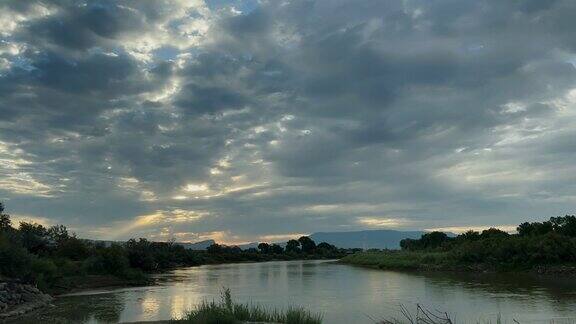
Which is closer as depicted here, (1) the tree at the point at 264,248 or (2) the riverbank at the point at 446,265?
(2) the riverbank at the point at 446,265

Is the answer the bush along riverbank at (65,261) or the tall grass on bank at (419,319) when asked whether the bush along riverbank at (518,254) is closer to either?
the tall grass on bank at (419,319)

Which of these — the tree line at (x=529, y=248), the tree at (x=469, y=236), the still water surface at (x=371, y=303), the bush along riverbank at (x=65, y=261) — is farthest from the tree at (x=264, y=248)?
the still water surface at (x=371, y=303)

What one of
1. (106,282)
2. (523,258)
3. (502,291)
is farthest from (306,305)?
(523,258)

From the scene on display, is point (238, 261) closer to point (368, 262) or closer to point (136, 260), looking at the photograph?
point (368, 262)

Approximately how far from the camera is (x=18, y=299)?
34.8m

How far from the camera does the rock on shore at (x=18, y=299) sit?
31.4m

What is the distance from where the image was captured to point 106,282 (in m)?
59.7

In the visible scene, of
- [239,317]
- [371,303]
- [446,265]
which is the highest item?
[446,265]

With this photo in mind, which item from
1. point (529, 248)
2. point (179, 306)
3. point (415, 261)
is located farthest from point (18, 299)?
point (415, 261)

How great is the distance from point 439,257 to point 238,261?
3645 inches

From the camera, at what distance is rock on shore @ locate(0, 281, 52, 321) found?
31.4 metres

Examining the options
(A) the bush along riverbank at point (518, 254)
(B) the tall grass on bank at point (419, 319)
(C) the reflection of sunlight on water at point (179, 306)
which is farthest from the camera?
(A) the bush along riverbank at point (518, 254)

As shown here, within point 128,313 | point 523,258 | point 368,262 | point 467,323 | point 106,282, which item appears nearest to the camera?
point 467,323

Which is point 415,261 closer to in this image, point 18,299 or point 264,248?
point 18,299
